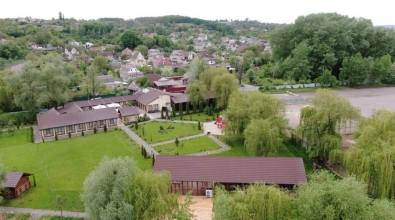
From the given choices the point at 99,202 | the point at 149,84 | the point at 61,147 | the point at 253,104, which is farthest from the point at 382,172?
the point at 149,84

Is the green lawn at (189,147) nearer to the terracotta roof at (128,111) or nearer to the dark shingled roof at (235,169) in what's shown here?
the dark shingled roof at (235,169)

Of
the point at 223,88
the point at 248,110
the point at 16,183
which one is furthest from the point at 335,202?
the point at 223,88

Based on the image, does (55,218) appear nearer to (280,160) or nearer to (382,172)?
(280,160)

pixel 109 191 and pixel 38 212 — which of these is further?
pixel 38 212

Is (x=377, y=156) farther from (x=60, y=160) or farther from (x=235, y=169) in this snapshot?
(x=60, y=160)

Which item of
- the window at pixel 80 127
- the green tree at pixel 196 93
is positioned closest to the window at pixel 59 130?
the window at pixel 80 127

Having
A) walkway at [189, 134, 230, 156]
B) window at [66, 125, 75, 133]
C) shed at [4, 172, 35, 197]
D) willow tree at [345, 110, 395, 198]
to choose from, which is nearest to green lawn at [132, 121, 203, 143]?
walkway at [189, 134, 230, 156]

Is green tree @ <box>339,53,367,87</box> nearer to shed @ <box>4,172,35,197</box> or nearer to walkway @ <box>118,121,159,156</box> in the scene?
walkway @ <box>118,121,159,156</box>
